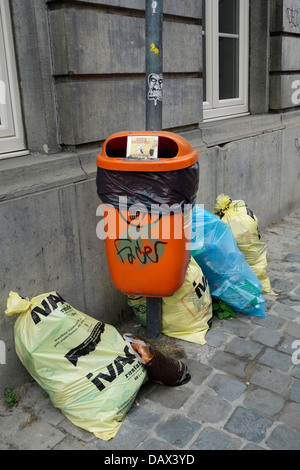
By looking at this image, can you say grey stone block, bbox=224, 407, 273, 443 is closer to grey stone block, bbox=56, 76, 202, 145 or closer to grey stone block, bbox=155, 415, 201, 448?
grey stone block, bbox=155, 415, 201, 448

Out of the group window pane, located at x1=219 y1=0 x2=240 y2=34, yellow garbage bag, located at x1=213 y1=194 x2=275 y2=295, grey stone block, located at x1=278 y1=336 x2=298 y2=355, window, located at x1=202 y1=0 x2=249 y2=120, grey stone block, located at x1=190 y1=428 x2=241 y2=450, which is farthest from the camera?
window pane, located at x1=219 y1=0 x2=240 y2=34

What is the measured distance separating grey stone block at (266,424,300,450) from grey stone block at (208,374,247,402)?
12.9 inches

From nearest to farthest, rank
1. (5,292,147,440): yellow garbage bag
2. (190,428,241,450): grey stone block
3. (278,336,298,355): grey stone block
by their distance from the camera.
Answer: (190,428,241,450): grey stone block, (5,292,147,440): yellow garbage bag, (278,336,298,355): grey stone block

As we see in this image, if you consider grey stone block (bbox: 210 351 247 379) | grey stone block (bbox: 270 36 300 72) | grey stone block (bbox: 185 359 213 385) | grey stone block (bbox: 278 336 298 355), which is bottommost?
grey stone block (bbox: 278 336 298 355)

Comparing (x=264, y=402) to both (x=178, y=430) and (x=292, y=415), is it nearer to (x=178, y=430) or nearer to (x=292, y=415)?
(x=292, y=415)

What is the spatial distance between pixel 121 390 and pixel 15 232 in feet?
3.54

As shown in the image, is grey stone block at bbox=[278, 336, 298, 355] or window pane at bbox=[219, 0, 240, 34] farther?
window pane at bbox=[219, 0, 240, 34]

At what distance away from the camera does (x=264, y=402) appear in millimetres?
2686

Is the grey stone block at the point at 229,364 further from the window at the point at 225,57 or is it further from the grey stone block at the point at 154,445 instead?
the window at the point at 225,57

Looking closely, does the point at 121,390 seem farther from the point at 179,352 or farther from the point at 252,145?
the point at 252,145

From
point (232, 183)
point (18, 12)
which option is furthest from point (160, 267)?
point (232, 183)

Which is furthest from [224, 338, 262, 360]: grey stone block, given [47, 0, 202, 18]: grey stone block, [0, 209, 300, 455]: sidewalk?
[47, 0, 202, 18]: grey stone block

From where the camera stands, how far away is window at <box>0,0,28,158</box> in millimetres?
2818

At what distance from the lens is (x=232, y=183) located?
4.95 meters
